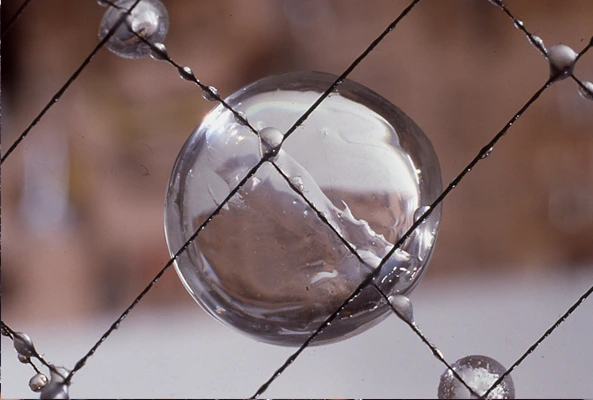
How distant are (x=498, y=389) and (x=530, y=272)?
53cm

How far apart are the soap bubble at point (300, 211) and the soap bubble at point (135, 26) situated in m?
0.04

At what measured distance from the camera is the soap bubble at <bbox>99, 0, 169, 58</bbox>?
0.78 feet

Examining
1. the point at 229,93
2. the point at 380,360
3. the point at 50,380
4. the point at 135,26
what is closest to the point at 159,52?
the point at 135,26

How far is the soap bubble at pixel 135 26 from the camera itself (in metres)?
0.24

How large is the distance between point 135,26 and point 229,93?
593 millimetres

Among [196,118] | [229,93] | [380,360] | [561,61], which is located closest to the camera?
[561,61]

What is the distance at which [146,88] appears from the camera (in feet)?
2.99

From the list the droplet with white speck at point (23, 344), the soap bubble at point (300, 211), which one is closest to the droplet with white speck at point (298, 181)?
the soap bubble at point (300, 211)

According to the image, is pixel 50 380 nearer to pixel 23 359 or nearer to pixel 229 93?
pixel 23 359

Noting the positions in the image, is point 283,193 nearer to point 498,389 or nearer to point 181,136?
point 498,389

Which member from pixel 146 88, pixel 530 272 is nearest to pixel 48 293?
pixel 146 88

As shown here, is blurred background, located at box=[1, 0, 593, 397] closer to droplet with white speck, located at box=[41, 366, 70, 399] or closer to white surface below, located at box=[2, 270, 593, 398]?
white surface below, located at box=[2, 270, 593, 398]

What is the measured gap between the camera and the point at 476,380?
273mm

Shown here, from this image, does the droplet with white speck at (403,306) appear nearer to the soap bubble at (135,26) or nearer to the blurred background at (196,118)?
the soap bubble at (135,26)
